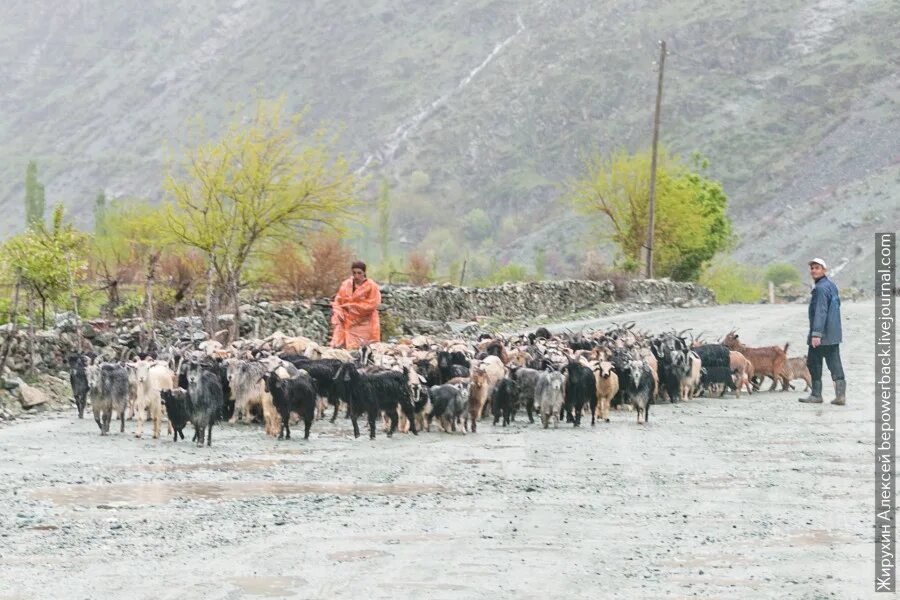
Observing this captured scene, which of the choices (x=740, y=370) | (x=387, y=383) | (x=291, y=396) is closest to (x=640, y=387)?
(x=387, y=383)

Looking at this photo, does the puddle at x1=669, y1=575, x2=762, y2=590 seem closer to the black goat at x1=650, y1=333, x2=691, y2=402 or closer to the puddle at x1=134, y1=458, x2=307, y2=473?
the puddle at x1=134, y1=458, x2=307, y2=473

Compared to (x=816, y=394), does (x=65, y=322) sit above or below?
above

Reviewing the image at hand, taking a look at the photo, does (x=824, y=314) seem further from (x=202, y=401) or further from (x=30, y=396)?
(x=30, y=396)

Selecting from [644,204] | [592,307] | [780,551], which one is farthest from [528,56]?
[780,551]

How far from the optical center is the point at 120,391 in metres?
15.4

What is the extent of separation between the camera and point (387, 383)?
1538 centimetres

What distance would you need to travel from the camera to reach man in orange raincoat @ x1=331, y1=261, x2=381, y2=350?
20.9 m

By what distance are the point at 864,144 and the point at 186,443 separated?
336 feet

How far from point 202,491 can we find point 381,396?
4316mm

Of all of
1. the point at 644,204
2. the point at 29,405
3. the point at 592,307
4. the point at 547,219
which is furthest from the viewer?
the point at 547,219

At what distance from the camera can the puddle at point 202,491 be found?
1097cm

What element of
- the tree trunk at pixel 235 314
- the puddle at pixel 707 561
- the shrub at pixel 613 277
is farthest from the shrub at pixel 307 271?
the puddle at pixel 707 561

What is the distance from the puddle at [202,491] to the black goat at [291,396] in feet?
11.5

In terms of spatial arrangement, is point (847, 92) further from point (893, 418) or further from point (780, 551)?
point (780, 551)
